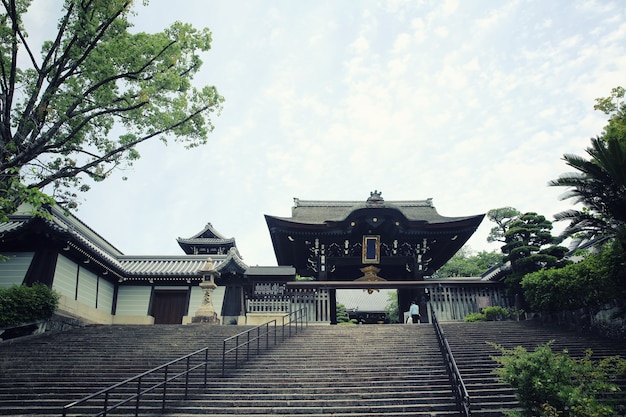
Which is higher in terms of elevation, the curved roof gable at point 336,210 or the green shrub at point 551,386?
the curved roof gable at point 336,210

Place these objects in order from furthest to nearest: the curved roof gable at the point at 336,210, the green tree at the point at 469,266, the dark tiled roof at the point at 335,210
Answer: the green tree at the point at 469,266 → the dark tiled roof at the point at 335,210 → the curved roof gable at the point at 336,210

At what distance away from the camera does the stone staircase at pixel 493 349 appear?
7.43m

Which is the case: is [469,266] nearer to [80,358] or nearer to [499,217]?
[499,217]

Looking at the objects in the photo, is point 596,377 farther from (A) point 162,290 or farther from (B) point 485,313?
(A) point 162,290

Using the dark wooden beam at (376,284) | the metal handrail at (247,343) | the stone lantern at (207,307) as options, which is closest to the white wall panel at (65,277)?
the stone lantern at (207,307)

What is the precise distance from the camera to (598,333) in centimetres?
1111

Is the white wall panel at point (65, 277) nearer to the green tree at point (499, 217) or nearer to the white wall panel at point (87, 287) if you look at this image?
the white wall panel at point (87, 287)

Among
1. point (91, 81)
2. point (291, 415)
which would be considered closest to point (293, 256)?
point (91, 81)

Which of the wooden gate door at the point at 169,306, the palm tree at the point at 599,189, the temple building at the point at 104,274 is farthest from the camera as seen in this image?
the wooden gate door at the point at 169,306

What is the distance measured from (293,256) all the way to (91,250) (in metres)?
9.42

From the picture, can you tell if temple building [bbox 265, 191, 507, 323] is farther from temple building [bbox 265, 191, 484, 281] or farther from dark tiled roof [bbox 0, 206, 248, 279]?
dark tiled roof [bbox 0, 206, 248, 279]

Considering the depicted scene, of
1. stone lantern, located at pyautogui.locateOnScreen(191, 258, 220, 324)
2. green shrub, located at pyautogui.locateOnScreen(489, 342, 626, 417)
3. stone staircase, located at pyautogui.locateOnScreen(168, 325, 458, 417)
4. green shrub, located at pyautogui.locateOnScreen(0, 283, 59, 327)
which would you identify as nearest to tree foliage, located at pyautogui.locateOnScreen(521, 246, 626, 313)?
stone staircase, located at pyautogui.locateOnScreen(168, 325, 458, 417)

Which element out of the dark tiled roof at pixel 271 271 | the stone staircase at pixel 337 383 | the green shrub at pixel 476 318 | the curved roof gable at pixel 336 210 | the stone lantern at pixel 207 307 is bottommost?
the stone staircase at pixel 337 383

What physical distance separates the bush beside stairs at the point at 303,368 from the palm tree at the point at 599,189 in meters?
3.33
